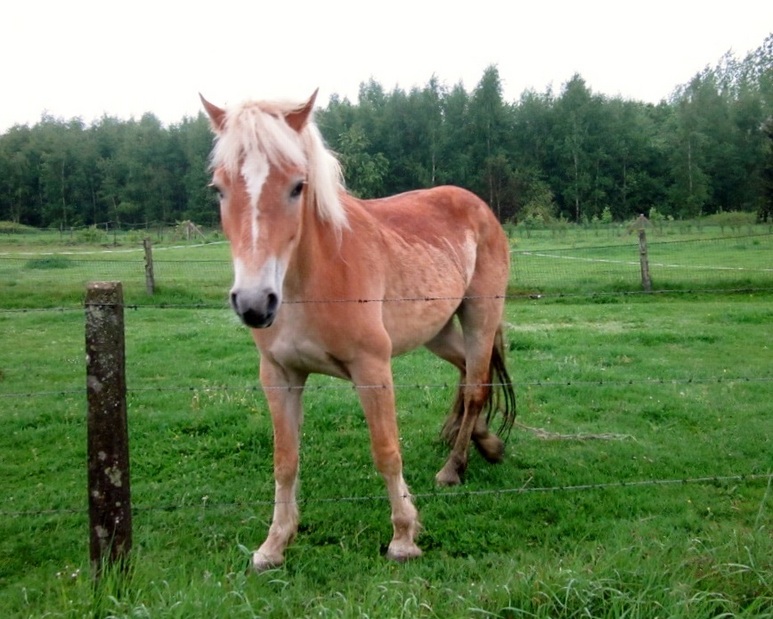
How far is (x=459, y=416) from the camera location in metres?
5.07

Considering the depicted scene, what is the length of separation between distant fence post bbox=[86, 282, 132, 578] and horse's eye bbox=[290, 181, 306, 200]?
835 mm

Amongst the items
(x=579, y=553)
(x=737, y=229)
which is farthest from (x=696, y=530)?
(x=737, y=229)

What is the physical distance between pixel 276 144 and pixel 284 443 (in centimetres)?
165

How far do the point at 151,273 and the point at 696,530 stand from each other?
1280 cm

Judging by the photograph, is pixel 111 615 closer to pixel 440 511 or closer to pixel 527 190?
pixel 440 511

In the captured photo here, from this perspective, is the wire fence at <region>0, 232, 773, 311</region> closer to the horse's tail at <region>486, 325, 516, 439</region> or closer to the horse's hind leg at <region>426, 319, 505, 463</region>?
the horse's tail at <region>486, 325, 516, 439</region>

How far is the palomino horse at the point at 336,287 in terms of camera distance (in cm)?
278

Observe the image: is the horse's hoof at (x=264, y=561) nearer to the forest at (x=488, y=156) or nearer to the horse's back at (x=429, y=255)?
the horse's back at (x=429, y=255)

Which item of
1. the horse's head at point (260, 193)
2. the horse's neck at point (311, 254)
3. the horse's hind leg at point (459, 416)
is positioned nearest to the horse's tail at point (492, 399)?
the horse's hind leg at point (459, 416)

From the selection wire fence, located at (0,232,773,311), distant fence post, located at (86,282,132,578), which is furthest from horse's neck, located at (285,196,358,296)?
wire fence, located at (0,232,773,311)

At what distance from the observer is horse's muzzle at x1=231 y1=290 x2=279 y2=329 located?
2496 mm

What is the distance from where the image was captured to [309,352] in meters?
3.31

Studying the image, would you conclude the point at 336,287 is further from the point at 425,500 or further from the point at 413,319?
the point at 425,500

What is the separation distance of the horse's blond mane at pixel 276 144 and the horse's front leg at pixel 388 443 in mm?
883
